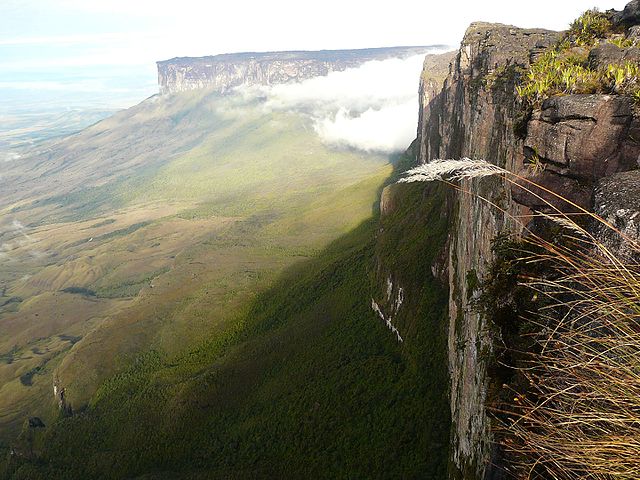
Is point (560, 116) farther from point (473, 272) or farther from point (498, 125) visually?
point (473, 272)

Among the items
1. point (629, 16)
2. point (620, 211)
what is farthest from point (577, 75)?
point (629, 16)

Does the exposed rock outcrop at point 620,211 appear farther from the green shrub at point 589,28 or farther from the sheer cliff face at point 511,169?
the green shrub at point 589,28

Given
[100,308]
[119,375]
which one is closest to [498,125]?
[119,375]

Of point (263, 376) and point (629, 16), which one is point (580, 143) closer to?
point (629, 16)

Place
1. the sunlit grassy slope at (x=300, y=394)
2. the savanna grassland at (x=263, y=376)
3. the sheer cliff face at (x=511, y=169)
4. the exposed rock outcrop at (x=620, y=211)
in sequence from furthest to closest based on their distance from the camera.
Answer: the savanna grassland at (x=263, y=376)
the sunlit grassy slope at (x=300, y=394)
the sheer cliff face at (x=511, y=169)
the exposed rock outcrop at (x=620, y=211)

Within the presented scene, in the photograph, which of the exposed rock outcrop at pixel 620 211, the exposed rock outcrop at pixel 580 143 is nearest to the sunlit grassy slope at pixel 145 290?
the exposed rock outcrop at pixel 580 143

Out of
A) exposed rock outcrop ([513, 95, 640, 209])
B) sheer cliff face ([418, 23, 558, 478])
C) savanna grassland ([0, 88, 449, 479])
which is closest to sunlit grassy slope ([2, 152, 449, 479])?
savanna grassland ([0, 88, 449, 479])
